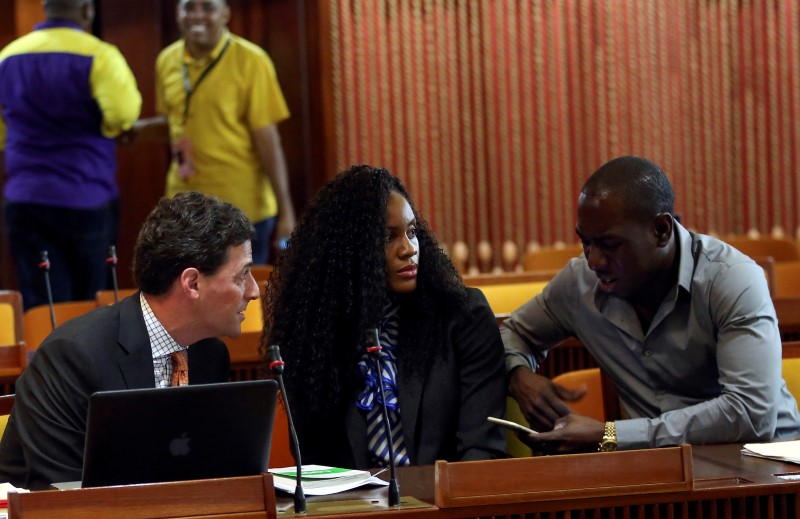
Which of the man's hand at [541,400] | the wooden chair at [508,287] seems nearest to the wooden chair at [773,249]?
the wooden chair at [508,287]

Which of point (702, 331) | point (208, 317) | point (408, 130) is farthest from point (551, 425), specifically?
point (408, 130)

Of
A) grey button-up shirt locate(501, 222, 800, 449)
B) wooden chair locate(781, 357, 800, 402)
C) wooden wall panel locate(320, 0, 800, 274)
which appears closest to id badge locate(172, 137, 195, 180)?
wooden wall panel locate(320, 0, 800, 274)

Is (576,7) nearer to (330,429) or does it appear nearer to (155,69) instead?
(155,69)

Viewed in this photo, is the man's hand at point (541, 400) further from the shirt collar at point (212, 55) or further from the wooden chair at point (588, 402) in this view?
the shirt collar at point (212, 55)

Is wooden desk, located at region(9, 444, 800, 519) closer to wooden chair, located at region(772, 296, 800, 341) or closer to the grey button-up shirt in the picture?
the grey button-up shirt

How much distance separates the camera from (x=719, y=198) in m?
7.13

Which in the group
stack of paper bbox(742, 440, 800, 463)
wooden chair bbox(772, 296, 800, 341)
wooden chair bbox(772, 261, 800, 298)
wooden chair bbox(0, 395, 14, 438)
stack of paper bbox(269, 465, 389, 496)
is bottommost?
wooden chair bbox(772, 261, 800, 298)

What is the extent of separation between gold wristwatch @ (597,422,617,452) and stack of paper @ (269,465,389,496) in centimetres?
51

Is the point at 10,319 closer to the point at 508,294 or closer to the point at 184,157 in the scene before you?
the point at 508,294

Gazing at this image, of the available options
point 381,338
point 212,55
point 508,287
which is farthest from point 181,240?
point 212,55

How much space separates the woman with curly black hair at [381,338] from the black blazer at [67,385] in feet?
1.63

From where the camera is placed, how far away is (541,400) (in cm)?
294

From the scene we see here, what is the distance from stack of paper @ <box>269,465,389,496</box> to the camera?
2.39 meters

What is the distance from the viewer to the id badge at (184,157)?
20.0ft
